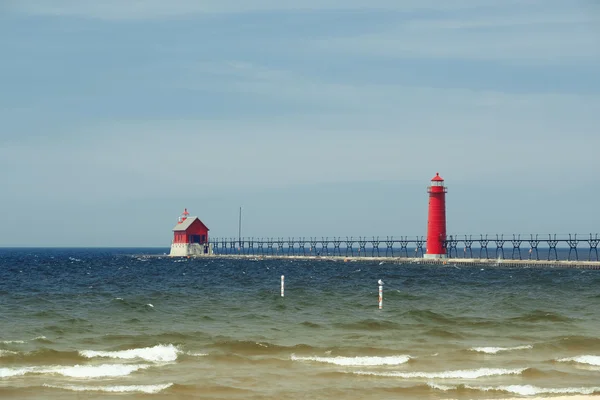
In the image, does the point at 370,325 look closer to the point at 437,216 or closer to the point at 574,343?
the point at 574,343

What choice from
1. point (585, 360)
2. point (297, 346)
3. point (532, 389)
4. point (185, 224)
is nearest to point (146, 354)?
Answer: point (297, 346)

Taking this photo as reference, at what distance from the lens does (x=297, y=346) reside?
90.3 ft

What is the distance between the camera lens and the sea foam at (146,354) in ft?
83.4

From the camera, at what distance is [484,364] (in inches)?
951

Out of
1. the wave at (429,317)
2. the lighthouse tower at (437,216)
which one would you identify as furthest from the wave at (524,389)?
the lighthouse tower at (437,216)

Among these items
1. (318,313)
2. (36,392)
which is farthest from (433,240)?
(36,392)

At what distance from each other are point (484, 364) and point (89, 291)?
36416 mm

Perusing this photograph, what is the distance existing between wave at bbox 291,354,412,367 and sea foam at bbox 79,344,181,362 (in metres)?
4.10

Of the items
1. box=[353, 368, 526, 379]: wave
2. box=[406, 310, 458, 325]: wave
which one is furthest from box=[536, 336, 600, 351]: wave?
box=[406, 310, 458, 325]: wave

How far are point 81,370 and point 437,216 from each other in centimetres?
7426

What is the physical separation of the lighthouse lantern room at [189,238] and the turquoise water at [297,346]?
89568 mm

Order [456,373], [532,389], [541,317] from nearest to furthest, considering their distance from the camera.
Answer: [532,389] → [456,373] → [541,317]

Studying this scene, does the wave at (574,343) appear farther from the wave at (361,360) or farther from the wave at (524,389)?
the wave at (524,389)

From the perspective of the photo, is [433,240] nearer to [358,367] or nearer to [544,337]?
[544,337]
